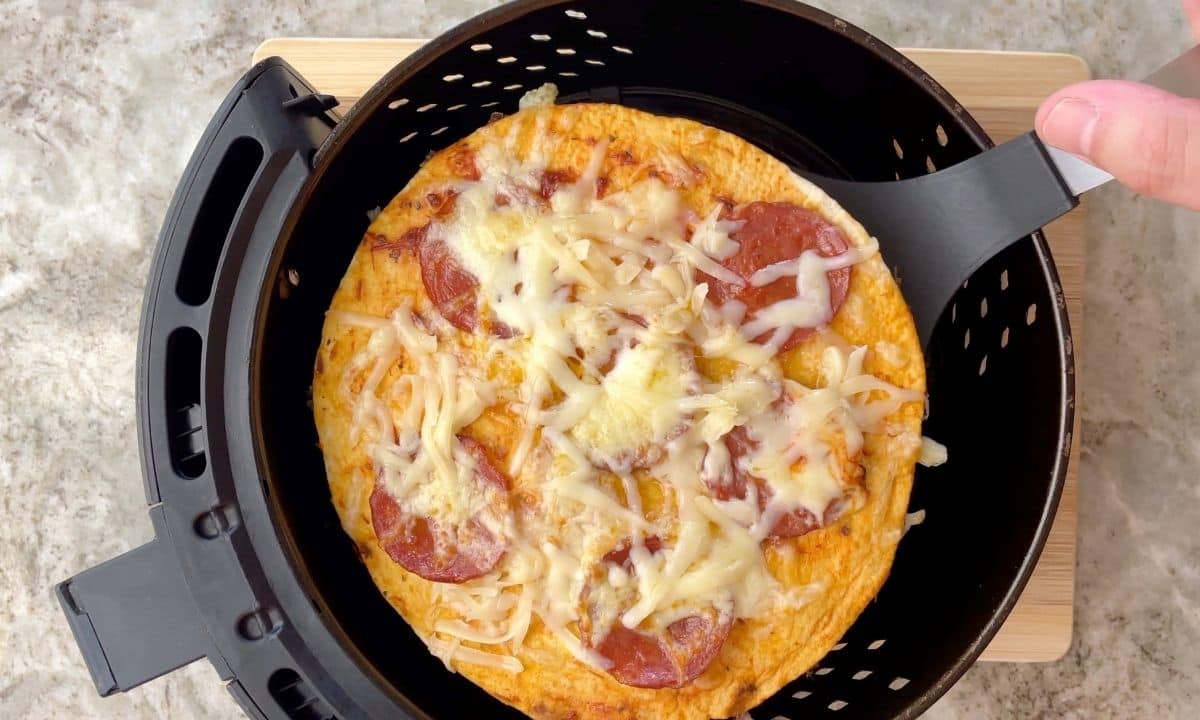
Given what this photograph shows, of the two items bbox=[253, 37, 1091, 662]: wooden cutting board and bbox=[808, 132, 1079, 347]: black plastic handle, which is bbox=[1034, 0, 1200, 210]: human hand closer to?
bbox=[808, 132, 1079, 347]: black plastic handle

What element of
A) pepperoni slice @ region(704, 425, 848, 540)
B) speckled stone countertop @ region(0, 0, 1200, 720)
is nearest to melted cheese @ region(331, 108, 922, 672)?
pepperoni slice @ region(704, 425, 848, 540)

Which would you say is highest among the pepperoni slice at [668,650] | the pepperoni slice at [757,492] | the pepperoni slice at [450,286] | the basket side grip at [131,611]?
the pepperoni slice at [450,286]

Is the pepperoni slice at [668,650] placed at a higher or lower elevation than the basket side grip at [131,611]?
lower

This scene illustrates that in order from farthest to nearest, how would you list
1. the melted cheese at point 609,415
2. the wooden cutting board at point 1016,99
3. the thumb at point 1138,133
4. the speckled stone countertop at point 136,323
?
1. the speckled stone countertop at point 136,323
2. the wooden cutting board at point 1016,99
3. the melted cheese at point 609,415
4. the thumb at point 1138,133

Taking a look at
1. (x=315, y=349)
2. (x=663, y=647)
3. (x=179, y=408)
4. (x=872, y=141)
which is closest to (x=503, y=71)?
(x=315, y=349)

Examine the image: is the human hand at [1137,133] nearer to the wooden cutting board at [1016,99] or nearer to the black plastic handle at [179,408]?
the wooden cutting board at [1016,99]

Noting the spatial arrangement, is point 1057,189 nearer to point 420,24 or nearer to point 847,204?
point 847,204

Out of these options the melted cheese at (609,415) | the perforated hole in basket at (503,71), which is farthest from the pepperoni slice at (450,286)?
the perforated hole in basket at (503,71)

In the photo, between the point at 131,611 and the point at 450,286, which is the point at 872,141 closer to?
the point at 450,286
